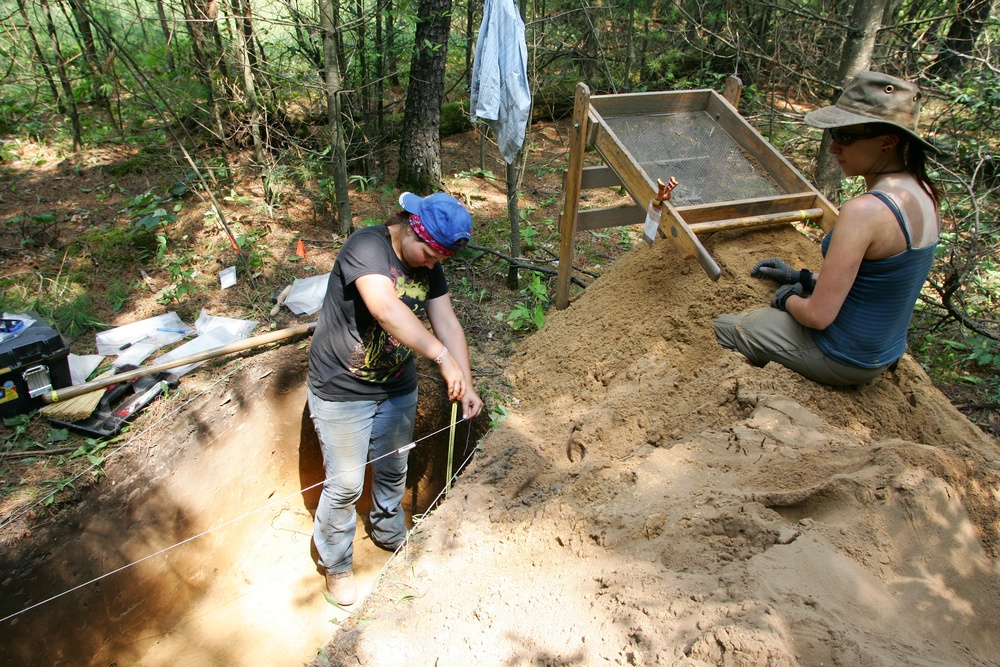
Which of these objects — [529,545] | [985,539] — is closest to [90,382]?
[529,545]

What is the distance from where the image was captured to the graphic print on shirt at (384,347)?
292 cm

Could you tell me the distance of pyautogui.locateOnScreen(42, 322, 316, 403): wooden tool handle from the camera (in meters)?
3.36

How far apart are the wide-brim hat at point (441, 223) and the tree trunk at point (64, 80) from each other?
5.10 m

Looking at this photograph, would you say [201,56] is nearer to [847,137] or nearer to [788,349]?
[847,137]

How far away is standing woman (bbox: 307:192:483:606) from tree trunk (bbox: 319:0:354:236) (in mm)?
2447

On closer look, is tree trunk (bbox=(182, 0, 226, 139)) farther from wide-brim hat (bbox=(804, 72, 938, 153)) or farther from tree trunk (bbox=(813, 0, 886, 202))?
tree trunk (bbox=(813, 0, 886, 202))

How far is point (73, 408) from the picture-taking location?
11.0 ft

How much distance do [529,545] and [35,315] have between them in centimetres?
329

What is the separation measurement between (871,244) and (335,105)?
410 cm

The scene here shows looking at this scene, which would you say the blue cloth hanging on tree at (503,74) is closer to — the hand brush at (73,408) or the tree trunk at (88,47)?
the hand brush at (73,408)

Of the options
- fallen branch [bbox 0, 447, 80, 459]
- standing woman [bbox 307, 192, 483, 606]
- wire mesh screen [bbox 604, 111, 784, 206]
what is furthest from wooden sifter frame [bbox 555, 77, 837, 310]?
fallen branch [bbox 0, 447, 80, 459]

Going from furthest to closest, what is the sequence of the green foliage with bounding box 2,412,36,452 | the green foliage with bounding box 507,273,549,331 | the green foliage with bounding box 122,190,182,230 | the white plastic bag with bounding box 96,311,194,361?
the green foliage with bounding box 122,190,182,230
the green foliage with bounding box 507,273,549,331
the white plastic bag with bounding box 96,311,194,361
the green foliage with bounding box 2,412,36,452

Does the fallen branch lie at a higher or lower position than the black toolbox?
lower

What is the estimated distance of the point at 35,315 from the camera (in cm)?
355
